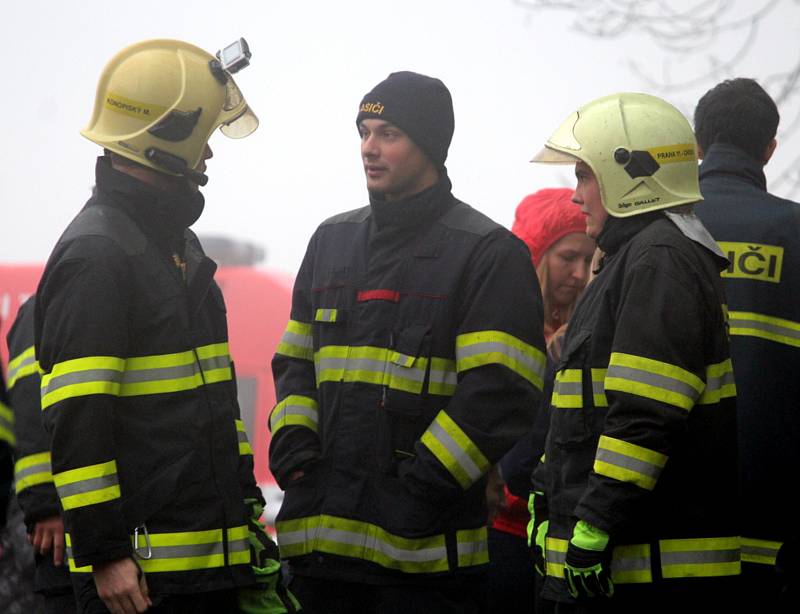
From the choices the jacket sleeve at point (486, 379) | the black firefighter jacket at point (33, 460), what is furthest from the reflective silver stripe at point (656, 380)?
the black firefighter jacket at point (33, 460)

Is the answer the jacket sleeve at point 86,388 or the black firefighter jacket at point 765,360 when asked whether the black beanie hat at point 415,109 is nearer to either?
the black firefighter jacket at point 765,360

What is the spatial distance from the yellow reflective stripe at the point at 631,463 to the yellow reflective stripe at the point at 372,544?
70 centimetres

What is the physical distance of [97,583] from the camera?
9.70 feet

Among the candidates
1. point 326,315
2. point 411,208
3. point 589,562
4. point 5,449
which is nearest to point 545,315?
point 411,208

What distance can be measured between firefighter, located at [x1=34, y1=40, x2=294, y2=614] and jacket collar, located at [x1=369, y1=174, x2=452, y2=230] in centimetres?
60

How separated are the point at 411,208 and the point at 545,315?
104cm

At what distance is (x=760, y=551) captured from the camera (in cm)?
382

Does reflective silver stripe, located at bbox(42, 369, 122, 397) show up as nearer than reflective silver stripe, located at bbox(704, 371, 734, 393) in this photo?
Yes

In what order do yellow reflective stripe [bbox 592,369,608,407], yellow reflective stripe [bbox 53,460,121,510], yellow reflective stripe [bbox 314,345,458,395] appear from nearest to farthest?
yellow reflective stripe [bbox 53,460,121,510] < yellow reflective stripe [bbox 592,369,608,407] < yellow reflective stripe [bbox 314,345,458,395]

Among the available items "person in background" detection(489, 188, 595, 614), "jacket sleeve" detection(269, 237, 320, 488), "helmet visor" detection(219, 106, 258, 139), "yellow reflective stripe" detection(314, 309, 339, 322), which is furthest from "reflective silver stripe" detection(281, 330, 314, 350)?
"person in background" detection(489, 188, 595, 614)

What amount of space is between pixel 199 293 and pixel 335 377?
55 cm

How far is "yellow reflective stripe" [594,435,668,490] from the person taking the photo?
9.66 feet

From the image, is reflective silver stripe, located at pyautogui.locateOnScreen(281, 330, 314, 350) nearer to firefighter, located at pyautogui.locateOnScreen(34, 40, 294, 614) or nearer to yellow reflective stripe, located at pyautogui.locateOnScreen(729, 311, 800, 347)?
firefighter, located at pyautogui.locateOnScreen(34, 40, 294, 614)

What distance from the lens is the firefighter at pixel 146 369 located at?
295 cm
